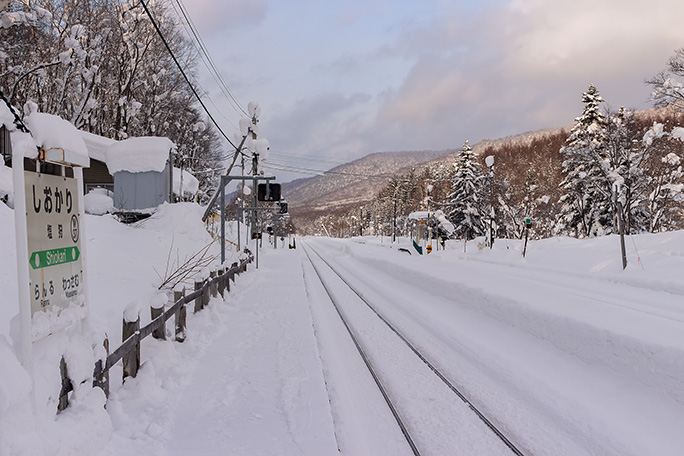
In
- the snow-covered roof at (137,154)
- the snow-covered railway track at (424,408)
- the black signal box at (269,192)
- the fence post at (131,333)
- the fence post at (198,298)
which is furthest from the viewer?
the snow-covered roof at (137,154)

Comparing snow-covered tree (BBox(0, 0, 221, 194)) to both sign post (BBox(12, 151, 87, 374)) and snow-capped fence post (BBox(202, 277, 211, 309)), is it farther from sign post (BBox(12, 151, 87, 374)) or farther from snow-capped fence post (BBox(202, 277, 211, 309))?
sign post (BBox(12, 151, 87, 374))

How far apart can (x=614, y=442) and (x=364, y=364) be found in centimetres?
329

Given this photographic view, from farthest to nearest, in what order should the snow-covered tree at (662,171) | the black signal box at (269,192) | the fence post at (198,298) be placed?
the snow-covered tree at (662,171), the black signal box at (269,192), the fence post at (198,298)

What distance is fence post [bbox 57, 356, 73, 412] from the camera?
11.5ft

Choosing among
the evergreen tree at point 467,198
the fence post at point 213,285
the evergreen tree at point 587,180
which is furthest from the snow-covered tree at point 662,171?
the fence post at point 213,285

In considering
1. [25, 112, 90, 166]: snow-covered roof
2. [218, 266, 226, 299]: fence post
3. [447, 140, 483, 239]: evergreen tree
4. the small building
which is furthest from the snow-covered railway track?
[447, 140, 483, 239]: evergreen tree

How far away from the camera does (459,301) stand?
11.6 metres

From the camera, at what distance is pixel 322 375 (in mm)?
5934

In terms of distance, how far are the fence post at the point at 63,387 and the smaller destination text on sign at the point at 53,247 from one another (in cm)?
34

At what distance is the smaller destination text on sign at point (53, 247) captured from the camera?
331 centimetres

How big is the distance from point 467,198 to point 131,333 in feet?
152

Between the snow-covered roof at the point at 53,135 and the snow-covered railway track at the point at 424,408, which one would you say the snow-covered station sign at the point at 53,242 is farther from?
the snow-covered railway track at the point at 424,408

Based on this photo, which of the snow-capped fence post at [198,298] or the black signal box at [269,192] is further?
the black signal box at [269,192]

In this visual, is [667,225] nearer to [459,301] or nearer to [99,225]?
[459,301]
